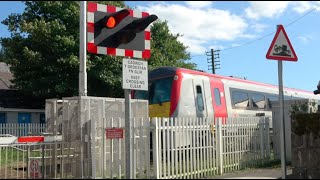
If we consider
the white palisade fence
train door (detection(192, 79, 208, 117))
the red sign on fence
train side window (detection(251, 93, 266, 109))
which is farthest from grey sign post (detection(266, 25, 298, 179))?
→ train side window (detection(251, 93, 266, 109))

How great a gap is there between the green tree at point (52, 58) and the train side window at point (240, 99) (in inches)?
384

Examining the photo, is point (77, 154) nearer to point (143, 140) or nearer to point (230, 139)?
point (143, 140)

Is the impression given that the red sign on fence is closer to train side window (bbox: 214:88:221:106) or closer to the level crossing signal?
the level crossing signal

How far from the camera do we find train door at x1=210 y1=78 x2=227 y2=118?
667 inches

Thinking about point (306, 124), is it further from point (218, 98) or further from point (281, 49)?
point (218, 98)

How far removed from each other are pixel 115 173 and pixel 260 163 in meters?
4.91

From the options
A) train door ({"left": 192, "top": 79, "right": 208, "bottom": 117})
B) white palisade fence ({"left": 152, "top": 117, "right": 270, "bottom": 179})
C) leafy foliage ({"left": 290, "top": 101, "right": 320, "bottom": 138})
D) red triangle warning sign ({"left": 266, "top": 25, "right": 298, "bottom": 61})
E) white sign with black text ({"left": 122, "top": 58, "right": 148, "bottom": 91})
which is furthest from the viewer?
train door ({"left": 192, "top": 79, "right": 208, "bottom": 117})

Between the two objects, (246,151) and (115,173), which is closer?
(115,173)

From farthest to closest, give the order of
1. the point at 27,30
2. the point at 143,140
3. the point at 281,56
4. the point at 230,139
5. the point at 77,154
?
1. the point at 27,30
2. the point at 230,139
3. the point at 77,154
4. the point at 143,140
5. the point at 281,56

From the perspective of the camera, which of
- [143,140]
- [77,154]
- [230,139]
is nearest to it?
[143,140]

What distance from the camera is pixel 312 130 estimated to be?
10906 mm

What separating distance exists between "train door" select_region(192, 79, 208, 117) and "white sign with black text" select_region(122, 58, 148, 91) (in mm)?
7057

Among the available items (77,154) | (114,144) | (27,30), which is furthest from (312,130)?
(27,30)

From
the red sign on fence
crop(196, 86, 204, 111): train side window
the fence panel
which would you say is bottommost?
the fence panel
